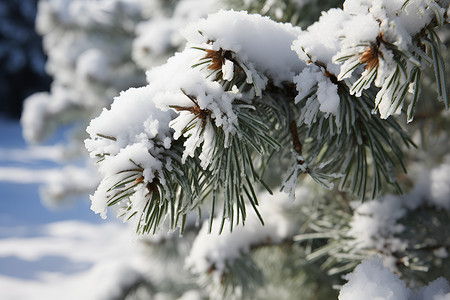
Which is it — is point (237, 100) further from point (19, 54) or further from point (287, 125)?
point (19, 54)

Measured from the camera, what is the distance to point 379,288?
15.9 inches

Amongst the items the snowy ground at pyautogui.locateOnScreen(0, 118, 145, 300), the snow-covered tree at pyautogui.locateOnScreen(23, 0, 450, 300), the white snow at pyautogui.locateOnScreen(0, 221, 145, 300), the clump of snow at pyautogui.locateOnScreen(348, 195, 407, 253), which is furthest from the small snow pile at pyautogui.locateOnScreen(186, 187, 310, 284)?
A: the white snow at pyautogui.locateOnScreen(0, 221, 145, 300)

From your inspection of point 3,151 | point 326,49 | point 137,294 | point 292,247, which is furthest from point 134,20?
point 3,151

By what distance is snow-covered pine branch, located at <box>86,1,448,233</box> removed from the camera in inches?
12.7

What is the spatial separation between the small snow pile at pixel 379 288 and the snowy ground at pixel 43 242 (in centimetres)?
292

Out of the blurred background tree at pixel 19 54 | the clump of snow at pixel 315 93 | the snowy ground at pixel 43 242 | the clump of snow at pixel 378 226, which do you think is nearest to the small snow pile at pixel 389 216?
the clump of snow at pixel 378 226

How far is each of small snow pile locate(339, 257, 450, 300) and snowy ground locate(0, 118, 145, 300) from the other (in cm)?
292

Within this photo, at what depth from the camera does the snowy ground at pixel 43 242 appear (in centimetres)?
482

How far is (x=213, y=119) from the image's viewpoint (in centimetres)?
36

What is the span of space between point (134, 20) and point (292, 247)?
2678mm

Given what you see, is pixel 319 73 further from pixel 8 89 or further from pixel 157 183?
pixel 8 89

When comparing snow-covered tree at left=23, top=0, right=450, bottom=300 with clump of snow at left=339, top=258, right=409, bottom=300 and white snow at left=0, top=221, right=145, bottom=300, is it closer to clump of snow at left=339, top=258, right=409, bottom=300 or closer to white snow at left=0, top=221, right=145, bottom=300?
clump of snow at left=339, top=258, right=409, bottom=300

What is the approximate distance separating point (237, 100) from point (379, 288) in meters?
0.26

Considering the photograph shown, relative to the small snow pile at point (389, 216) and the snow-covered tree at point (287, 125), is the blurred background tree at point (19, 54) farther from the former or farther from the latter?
the small snow pile at point (389, 216)
